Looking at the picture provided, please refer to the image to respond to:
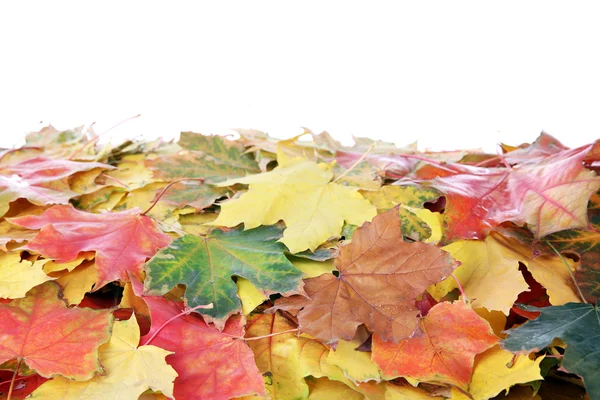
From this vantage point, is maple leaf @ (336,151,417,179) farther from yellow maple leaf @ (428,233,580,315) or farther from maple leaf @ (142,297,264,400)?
maple leaf @ (142,297,264,400)

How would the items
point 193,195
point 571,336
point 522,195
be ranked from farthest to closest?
point 193,195 → point 522,195 → point 571,336

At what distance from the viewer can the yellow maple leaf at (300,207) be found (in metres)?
0.54

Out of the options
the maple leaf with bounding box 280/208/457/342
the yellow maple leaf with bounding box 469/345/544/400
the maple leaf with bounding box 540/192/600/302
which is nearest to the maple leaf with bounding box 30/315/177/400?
the maple leaf with bounding box 280/208/457/342

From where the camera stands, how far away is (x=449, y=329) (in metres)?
0.45

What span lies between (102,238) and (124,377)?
0.16 metres

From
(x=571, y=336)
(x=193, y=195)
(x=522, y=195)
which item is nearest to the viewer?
(x=571, y=336)

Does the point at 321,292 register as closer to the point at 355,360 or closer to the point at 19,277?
the point at 355,360

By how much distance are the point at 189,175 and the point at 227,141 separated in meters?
0.08

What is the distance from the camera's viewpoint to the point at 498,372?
1.40 feet

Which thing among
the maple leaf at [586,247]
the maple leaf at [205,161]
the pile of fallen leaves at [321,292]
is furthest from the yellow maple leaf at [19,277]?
the maple leaf at [586,247]

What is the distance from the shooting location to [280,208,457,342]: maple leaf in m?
0.43

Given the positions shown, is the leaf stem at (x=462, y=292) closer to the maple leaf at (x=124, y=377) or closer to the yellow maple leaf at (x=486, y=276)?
the yellow maple leaf at (x=486, y=276)

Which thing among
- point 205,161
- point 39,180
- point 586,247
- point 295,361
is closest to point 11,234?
point 39,180

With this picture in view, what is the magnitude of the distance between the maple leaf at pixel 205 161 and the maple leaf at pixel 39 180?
0.27 ft
